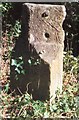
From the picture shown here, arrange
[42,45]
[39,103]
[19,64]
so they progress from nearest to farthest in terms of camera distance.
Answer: [39,103], [42,45], [19,64]

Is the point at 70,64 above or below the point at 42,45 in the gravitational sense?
below

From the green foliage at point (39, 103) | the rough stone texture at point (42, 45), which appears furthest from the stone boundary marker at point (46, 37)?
the green foliage at point (39, 103)

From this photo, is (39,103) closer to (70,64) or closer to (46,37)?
(46,37)

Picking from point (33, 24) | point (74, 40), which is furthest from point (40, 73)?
point (74, 40)

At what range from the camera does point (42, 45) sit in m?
4.62

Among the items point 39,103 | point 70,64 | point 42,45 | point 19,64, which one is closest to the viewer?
point 39,103

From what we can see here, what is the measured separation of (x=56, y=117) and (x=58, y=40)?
32.5 inches

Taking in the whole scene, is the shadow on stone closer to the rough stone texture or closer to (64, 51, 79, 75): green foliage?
the rough stone texture

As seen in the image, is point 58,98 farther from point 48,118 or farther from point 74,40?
point 74,40

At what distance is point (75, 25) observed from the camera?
7145 mm

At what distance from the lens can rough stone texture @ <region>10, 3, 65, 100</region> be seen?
15.0 ft

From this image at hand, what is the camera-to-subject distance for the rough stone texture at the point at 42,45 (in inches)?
179

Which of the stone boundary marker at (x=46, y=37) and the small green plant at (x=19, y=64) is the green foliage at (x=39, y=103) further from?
the stone boundary marker at (x=46, y=37)

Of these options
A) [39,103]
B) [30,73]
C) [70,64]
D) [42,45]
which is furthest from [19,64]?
[70,64]
